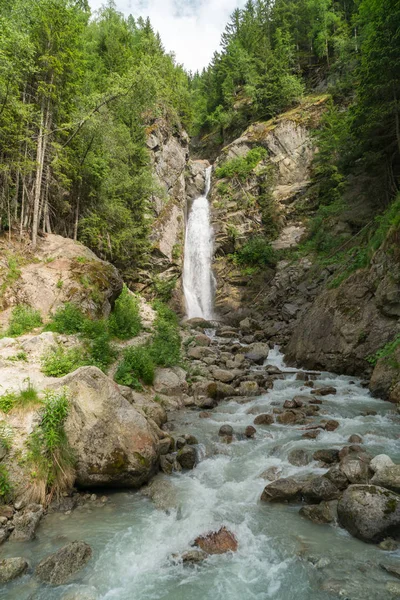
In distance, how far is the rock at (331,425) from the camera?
841cm

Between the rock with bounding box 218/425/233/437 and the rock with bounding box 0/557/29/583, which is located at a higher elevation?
the rock with bounding box 218/425/233/437

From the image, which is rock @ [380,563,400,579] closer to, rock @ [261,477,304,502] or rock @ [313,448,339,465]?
rock @ [261,477,304,502]

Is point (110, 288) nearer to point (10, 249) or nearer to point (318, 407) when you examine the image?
point (10, 249)

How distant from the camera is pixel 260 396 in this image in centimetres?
1181

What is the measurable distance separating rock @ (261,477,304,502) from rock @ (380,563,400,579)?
175 cm

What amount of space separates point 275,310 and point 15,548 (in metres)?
20.3

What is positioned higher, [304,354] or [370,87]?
[370,87]

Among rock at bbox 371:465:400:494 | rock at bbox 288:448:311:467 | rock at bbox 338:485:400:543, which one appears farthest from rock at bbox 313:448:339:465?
rock at bbox 338:485:400:543

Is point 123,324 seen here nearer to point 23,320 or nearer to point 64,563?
point 23,320

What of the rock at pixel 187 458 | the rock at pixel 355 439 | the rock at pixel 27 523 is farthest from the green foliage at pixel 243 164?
the rock at pixel 27 523

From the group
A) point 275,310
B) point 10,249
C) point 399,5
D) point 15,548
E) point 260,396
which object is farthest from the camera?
point 275,310

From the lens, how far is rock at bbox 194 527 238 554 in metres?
4.89

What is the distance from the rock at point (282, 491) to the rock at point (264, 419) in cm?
320

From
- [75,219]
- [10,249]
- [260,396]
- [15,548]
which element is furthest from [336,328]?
[75,219]
